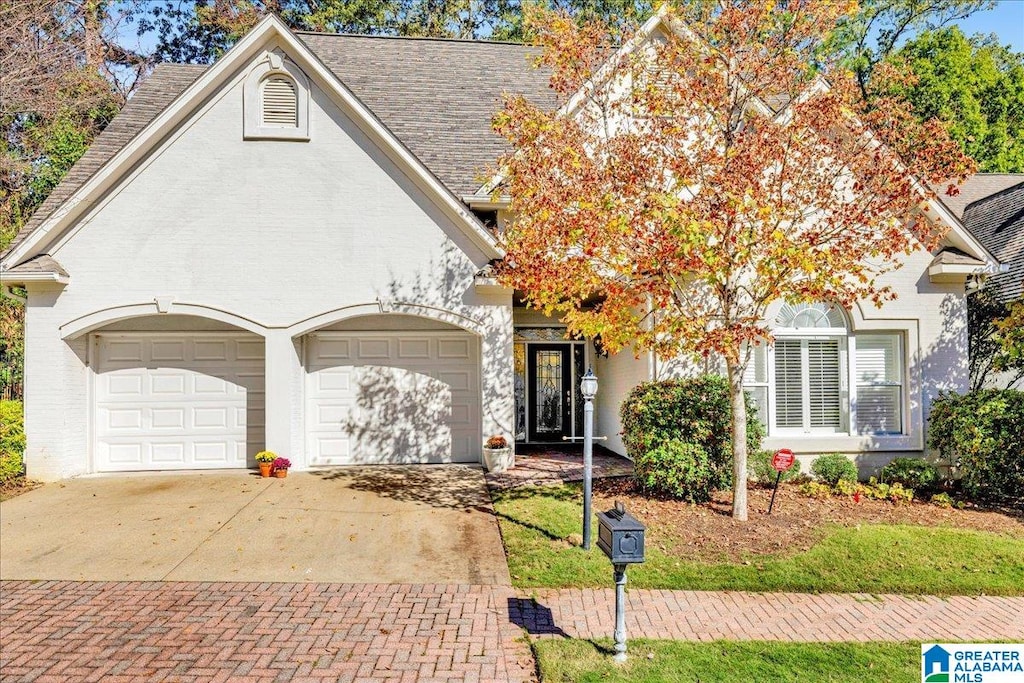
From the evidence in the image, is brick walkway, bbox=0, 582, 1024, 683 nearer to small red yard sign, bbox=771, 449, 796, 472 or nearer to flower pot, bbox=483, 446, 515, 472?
small red yard sign, bbox=771, 449, 796, 472

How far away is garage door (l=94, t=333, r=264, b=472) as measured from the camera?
11078mm

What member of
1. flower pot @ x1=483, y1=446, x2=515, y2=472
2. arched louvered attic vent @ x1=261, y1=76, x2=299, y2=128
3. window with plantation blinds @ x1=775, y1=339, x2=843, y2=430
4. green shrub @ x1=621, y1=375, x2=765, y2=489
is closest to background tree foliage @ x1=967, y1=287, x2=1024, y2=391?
window with plantation blinds @ x1=775, y1=339, x2=843, y2=430

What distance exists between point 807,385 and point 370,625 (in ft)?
28.1

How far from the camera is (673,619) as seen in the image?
534 centimetres

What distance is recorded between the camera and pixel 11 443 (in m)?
9.90

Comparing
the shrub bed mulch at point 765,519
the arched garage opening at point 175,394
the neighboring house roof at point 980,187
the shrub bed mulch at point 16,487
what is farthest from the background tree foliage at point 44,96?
the neighboring house roof at point 980,187

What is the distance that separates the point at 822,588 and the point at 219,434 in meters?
10.1

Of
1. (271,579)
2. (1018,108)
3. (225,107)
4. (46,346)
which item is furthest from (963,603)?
(1018,108)

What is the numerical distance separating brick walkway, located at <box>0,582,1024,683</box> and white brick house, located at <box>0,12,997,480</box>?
4929mm

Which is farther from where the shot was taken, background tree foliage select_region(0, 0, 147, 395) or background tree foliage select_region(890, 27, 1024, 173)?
background tree foliage select_region(890, 27, 1024, 173)

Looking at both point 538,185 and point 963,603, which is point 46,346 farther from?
point 963,603

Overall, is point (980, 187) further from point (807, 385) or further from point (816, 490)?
point (816, 490)

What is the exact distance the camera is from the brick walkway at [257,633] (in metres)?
4.44

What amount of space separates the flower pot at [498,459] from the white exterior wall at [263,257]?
44 cm
